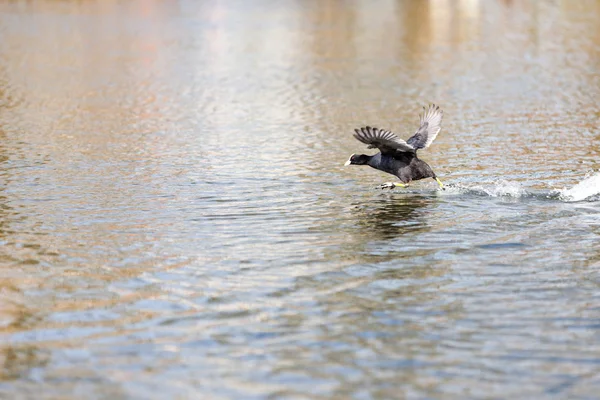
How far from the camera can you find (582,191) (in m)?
14.6

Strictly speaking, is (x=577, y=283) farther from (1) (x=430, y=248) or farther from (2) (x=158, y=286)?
(2) (x=158, y=286)

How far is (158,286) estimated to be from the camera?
405 inches

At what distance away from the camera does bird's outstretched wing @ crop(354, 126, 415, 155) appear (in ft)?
45.5

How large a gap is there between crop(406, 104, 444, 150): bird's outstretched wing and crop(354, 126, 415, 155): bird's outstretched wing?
0.59m

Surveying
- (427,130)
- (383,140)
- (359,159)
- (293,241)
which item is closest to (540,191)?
(427,130)

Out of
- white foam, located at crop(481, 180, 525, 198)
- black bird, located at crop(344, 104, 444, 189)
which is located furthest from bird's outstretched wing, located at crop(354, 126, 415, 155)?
white foam, located at crop(481, 180, 525, 198)

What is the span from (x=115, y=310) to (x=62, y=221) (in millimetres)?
4262

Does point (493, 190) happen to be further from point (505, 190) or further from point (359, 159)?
point (359, 159)

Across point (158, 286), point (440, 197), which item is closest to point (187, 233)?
point (158, 286)

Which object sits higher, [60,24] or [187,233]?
[60,24]

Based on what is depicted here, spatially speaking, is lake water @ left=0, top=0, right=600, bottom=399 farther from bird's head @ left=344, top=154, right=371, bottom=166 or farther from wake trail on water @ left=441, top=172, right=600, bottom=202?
bird's head @ left=344, top=154, right=371, bottom=166

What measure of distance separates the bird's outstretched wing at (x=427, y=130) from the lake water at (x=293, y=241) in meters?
0.79

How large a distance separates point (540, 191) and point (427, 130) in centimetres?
212

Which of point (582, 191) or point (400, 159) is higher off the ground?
point (400, 159)
